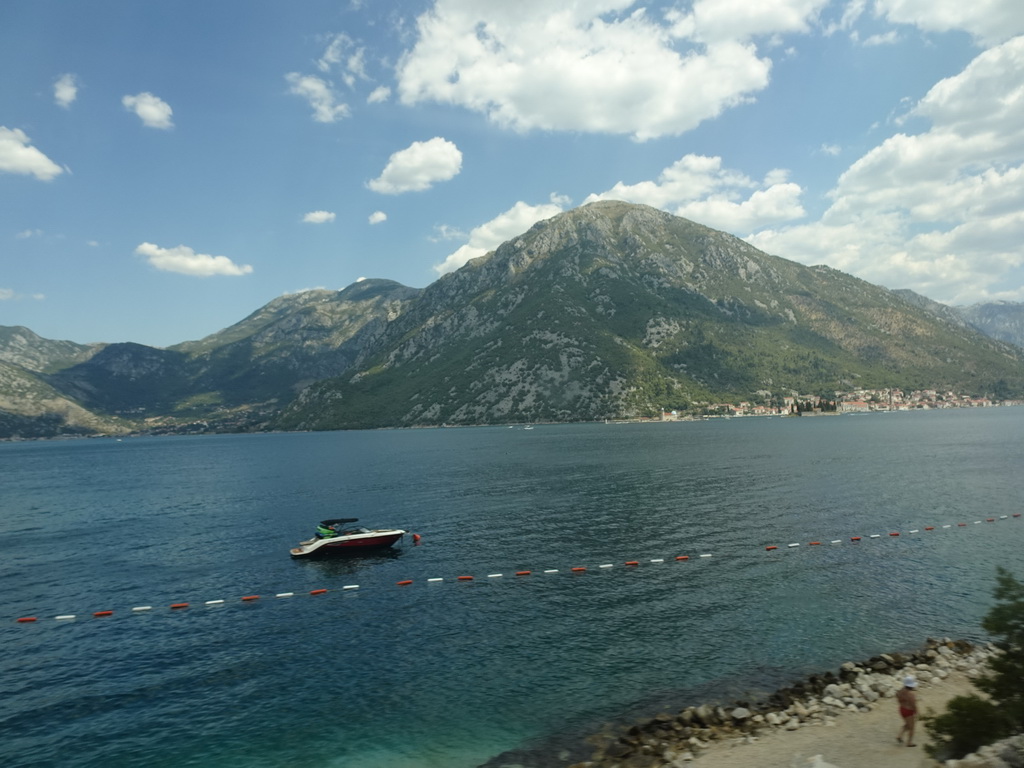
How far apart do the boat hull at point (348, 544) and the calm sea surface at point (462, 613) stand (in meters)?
2.02

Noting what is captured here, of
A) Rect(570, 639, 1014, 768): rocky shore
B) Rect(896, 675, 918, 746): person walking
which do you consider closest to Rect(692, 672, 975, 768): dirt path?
Rect(570, 639, 1014, 768): rocky shore

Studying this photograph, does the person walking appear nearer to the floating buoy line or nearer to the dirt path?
the dirt path

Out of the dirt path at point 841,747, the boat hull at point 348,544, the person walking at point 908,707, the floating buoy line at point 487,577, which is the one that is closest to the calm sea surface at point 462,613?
the floating buoy line at point 487,577

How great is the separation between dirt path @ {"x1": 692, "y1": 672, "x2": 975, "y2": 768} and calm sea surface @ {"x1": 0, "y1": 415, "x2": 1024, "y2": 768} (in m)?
4.93

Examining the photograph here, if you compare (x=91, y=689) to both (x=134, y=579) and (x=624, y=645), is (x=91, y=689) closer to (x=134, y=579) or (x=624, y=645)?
(x=134, y=579)

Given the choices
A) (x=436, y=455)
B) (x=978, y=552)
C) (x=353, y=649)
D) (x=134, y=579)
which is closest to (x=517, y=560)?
(x=353, y=649)

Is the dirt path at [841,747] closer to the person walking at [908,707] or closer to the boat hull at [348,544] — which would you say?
the person walking at [908,707]

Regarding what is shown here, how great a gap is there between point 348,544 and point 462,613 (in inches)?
993

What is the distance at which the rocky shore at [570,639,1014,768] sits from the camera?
24.8 meters

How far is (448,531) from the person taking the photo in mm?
71125

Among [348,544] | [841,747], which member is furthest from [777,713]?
[348,544]

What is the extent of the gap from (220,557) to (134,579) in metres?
8.71

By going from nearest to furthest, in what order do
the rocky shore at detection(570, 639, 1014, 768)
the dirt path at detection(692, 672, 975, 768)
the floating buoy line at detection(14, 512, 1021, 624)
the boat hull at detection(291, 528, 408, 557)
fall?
the dirt path at detection(692, 672, 975, 768)
the rocky shore at detection(570, 639, 1014, 768)
the floating buoy line at detection(14, 512, 1021, 624)
the boat hull at detection(291, 528, 408, 557)

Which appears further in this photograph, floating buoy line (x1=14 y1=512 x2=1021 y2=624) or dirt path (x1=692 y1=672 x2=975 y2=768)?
floating buoy line (x1=14 y1=512 x2=1021 y2=624)
